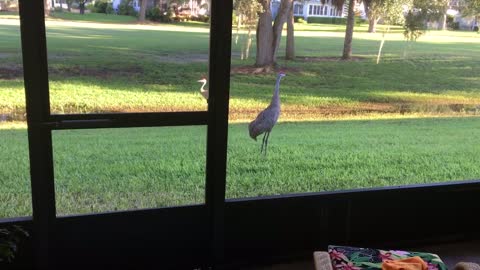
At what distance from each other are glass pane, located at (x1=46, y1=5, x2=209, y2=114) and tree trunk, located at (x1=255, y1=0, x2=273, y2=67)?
338 mm

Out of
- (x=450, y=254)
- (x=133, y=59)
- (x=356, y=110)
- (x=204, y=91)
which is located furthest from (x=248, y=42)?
(x=450, y=254)

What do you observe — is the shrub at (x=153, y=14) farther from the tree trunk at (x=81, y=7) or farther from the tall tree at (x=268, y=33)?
the tall tree at (x=268, y=33)

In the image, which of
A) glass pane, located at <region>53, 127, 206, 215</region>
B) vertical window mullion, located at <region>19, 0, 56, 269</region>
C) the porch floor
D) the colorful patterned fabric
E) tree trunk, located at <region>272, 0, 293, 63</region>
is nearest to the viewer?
the colorful patterned fabric

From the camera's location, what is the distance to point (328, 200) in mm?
2760

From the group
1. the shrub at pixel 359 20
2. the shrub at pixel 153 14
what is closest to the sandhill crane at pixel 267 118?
the shrub at pixel 359 20

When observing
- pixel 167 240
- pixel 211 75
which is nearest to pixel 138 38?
pixel 211 75

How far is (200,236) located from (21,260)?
3.01 ft

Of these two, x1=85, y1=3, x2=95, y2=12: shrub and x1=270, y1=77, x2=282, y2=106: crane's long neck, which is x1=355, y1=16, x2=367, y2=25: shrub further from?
x1=85, y1=3, x2=95, y2=12: shrub

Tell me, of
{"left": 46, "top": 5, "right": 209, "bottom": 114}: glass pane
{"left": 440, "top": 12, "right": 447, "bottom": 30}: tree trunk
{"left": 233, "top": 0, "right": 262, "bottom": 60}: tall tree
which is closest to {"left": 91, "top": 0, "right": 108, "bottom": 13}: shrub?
{"left": 46, "top": 5, "right": 209, "bottom": 114}: glass pane

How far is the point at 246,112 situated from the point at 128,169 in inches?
28.7

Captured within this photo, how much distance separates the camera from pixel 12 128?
7.38ft

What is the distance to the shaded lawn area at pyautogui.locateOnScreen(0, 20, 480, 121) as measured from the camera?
223 centimetres

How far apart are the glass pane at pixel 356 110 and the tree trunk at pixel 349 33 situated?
2cm

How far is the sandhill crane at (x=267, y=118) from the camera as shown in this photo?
8.63 feet
